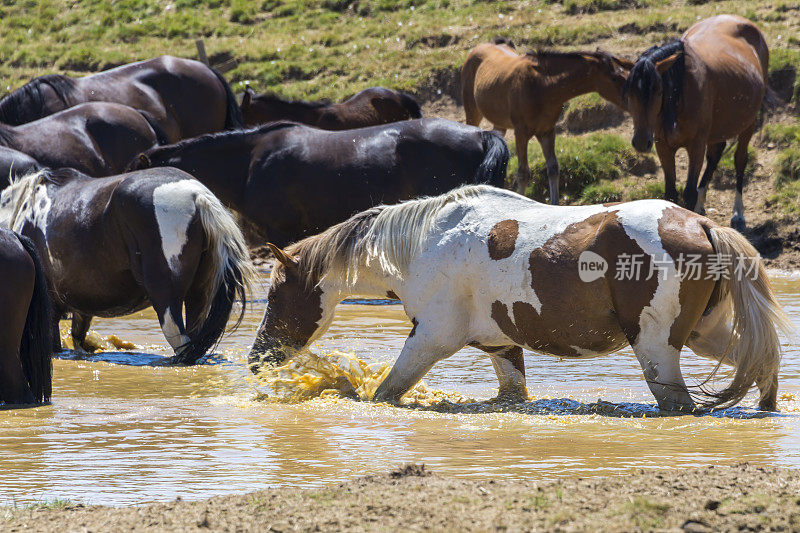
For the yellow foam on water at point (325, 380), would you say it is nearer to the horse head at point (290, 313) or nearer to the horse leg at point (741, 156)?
the horse head at point (290, 313)

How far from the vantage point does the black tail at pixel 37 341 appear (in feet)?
21.4

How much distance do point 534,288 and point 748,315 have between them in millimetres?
1110

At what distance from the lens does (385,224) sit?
664cm

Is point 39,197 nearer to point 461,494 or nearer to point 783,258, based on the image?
point 461,494

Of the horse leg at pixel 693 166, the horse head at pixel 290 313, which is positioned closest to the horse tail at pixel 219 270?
the horse head at pixel 290 313

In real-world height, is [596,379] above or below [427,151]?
below

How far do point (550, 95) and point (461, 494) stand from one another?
10.3 m

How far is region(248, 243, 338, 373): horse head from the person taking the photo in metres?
6.87

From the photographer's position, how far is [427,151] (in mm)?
10484

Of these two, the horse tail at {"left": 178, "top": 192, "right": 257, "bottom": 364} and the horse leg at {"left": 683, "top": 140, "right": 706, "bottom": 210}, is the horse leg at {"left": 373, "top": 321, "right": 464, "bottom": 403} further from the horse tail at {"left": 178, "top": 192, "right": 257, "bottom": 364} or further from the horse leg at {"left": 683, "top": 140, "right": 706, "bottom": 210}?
the horse leg at {"left": 683, "top": 140, "right": 706, "bottom": 210}

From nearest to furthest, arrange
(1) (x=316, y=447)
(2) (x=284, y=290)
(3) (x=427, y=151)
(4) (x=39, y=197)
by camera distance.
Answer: (1) (x=316, y=447)
(2) (x=284, y=290)
(4) (x=39, y=197)
(3) (x=427, y=151)

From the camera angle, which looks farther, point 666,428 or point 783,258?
point 783,258

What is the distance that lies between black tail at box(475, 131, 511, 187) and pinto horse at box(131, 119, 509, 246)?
1.0 inches

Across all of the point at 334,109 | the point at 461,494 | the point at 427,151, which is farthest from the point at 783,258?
the point at 461,494
